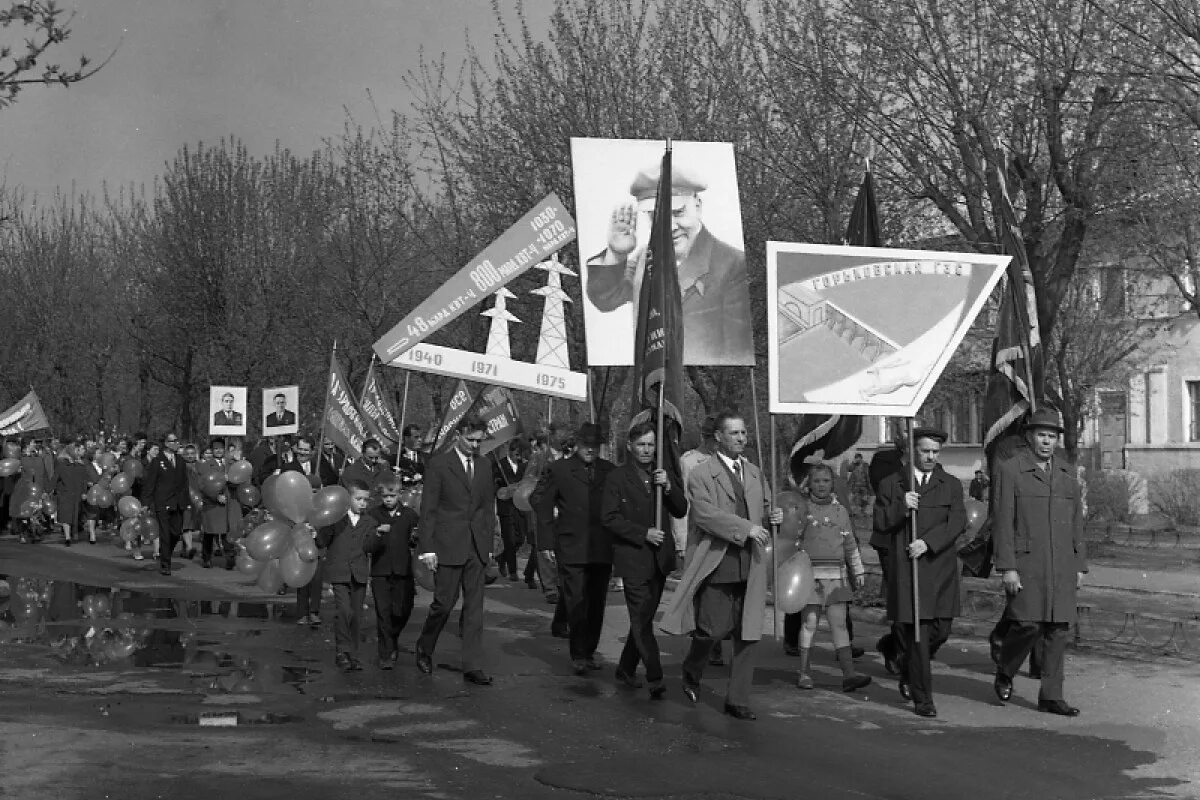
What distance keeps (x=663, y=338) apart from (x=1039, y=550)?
9.30 feet

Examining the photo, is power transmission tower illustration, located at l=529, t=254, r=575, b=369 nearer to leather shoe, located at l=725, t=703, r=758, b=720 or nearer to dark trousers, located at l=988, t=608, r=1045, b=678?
dark trousers, located at l=988, t=608, r=1045, b=678

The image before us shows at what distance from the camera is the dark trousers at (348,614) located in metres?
11.7

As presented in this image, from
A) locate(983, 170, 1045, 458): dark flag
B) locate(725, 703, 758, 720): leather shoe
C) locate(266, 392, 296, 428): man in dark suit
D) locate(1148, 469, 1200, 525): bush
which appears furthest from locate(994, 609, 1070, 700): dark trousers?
locate(1148, 469, 1200, 525): bush

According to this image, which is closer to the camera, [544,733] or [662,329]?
[544,733]

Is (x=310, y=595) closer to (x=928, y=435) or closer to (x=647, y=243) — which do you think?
(x=647, y=243)

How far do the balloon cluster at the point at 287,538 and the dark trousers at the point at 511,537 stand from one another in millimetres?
5537

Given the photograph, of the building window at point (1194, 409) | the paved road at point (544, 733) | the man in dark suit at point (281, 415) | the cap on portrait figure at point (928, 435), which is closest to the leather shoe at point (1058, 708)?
the paved road at point (544, 733)

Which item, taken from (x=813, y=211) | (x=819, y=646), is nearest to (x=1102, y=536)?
(x=813, y=211)

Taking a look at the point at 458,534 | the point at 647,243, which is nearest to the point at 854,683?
the point at 458,534

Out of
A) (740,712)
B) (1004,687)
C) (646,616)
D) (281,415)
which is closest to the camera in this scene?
(740,712)

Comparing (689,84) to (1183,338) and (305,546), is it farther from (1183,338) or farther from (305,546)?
(1183,338)

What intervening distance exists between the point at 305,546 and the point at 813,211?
10070 mm

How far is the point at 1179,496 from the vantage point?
106 feet

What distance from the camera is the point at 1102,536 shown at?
2853cm
